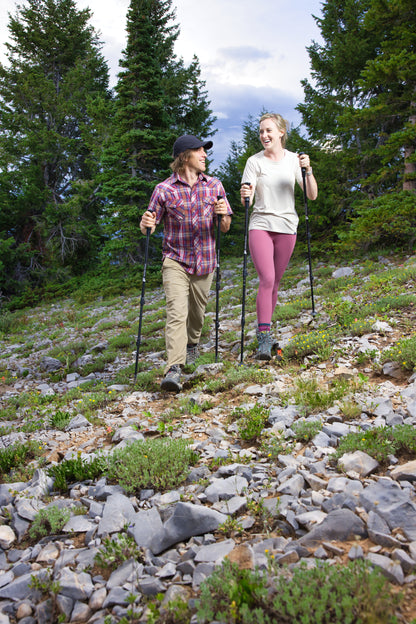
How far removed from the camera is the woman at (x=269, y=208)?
6266mm

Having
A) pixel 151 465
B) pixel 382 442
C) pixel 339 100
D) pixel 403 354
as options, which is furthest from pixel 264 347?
pixel 339 100

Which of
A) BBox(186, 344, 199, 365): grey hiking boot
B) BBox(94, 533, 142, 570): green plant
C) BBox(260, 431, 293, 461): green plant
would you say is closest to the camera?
BBox(94, 533, 142, 570): green plant

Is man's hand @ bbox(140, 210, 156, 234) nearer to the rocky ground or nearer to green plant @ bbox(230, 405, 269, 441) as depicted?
the rocky ground

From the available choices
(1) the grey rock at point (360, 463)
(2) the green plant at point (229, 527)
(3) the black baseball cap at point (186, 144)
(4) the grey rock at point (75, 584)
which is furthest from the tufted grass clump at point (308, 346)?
(4) the grey rock at point (75, 584)

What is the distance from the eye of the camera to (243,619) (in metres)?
1.95

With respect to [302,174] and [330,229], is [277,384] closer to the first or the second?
[302,174]

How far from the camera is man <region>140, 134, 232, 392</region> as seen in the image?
624cm

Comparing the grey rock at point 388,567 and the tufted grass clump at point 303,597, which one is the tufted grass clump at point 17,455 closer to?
the tufted grass clump at point 303,597

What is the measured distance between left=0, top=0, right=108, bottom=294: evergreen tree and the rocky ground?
2092 cm

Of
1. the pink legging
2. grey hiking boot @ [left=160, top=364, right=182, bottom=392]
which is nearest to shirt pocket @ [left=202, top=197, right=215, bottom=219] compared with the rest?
the pink legging

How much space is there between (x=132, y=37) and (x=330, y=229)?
11623 mm

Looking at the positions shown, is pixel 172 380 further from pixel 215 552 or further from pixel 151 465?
pixel 215 552

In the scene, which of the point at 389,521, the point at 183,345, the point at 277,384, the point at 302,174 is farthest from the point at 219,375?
the point at 389,521

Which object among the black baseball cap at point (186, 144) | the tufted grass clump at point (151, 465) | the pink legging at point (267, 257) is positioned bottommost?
the tufted grass clump at point (151, 465)
